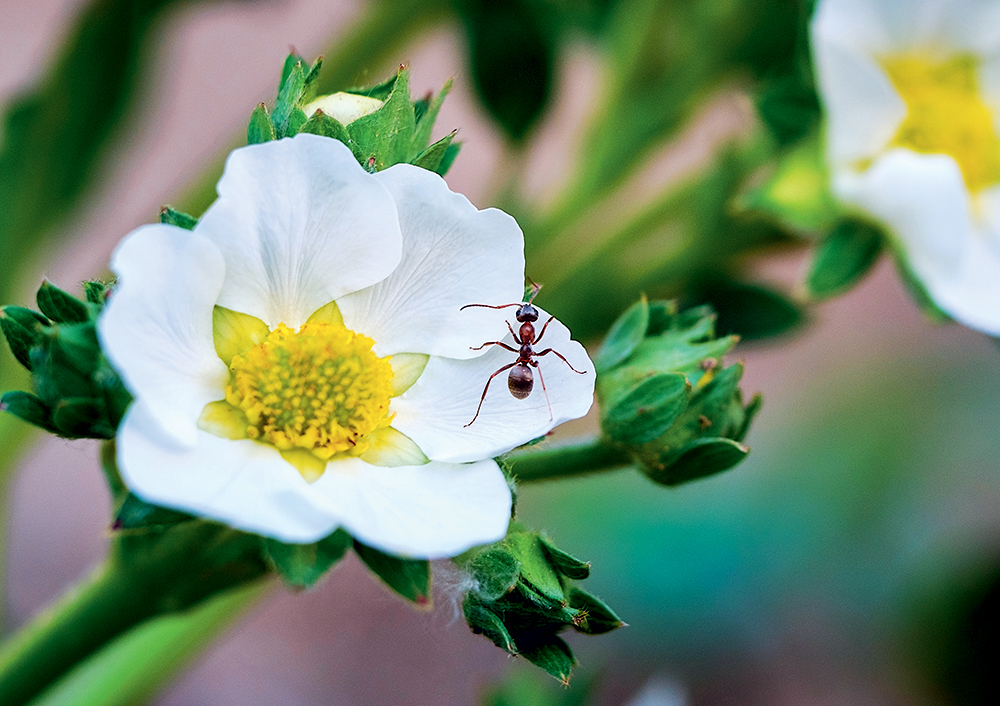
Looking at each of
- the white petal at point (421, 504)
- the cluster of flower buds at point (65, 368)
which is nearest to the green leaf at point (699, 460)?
the white petal at point (421, 504)

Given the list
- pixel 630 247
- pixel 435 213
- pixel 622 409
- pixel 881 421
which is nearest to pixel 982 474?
pixel 881 421

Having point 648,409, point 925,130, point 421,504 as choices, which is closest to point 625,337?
point 648,409

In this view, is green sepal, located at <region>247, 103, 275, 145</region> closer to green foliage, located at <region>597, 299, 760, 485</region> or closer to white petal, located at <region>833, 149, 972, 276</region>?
green foliage, located at <region>597, 299, 760, 485</region>

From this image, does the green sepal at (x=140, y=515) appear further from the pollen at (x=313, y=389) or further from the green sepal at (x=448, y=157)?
the green sepal at (x=448, y=157)

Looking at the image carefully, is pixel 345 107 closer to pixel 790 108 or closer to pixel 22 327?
pixel 22 327

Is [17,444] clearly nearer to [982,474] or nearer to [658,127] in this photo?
[658,127]
